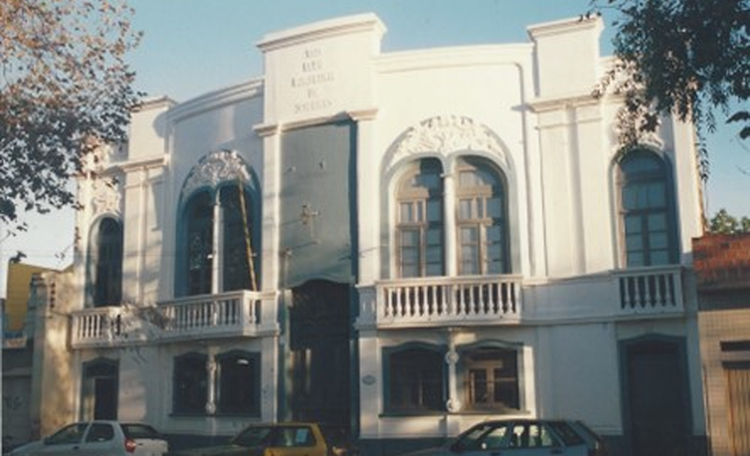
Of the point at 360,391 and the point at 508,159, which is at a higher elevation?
the point at 508,159

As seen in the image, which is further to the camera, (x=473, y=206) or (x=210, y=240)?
(x=210, y=240)

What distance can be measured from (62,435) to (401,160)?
10.2m

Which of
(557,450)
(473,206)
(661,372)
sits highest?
(473,206)

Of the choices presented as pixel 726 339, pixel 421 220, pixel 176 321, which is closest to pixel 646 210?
pixel 726 339

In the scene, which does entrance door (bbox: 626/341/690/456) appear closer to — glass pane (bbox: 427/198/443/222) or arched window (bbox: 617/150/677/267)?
arched window (bbox: 617/150/677/267)

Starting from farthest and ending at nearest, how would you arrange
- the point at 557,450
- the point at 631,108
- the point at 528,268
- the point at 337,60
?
1. the point at 337,60
2. the point at 528,268
3. the point at 557,450
4. the point at 631,108

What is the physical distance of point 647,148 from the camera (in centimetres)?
2097

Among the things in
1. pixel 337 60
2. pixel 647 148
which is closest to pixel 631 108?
pixel 647 148

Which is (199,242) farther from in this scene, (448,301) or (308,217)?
(448,301)

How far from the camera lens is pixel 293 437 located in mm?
17656

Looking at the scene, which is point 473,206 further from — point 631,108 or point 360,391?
point 631,108

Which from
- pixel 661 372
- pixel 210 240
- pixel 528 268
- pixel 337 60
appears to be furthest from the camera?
pixel 210 240

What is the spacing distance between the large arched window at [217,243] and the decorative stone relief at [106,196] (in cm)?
272

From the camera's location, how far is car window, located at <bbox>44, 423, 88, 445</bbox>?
20.2 metres
